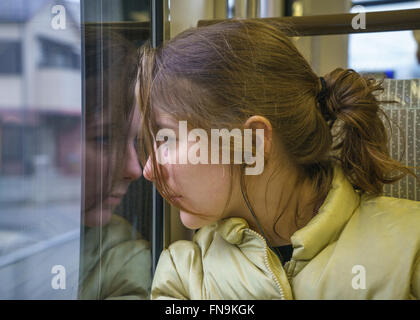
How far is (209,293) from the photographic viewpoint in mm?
743

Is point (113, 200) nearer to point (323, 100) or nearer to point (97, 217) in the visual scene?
point (97, 217)

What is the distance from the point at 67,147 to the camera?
0.64m

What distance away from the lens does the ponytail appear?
76 cm

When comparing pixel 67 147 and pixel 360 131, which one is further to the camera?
pixel 360 131

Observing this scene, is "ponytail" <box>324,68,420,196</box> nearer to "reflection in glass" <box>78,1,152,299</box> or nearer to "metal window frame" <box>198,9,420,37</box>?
"metal window frame" <box>198,9,420,37</box>

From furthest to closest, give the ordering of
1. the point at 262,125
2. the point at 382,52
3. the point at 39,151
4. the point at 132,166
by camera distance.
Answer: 1. the point at 382,52
2. the point at 132,166
3. the point at 262,125
4. the point at 39,151

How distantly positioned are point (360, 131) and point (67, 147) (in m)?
0.56

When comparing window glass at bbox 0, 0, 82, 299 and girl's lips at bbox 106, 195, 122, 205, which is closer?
window glass at bbox 0, 0, 82, 299

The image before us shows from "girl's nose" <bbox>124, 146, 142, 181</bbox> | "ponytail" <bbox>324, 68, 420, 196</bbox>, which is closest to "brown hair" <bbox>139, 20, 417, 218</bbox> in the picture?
"ponytail" <bbox>324, 68, 420, 196</bbox>

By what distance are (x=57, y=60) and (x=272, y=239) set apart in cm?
55

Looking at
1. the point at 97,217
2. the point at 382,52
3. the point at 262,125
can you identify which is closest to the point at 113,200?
the point at 97,217

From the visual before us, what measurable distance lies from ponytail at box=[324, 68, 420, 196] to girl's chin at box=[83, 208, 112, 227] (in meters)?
0.50

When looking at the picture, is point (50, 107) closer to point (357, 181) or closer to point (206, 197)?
point (206, 197)
